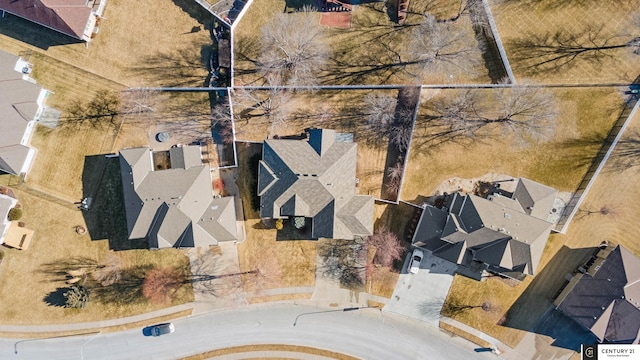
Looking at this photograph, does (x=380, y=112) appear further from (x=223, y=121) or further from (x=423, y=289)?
(x=423, y=289)

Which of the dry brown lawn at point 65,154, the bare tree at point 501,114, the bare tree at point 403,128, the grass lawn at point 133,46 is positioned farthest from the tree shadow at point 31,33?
the bare tree at point 501,114

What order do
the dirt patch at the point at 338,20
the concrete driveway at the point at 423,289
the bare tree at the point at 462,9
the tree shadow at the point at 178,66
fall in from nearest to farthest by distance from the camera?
the bare tree at the point at 462,9 → the dirt patch at the point at 338,20 → the tree shadow at the point at 178,66 → the concrete driveway at the point at 423,289

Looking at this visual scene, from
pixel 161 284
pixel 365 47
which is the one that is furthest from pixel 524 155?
pixel 161 284

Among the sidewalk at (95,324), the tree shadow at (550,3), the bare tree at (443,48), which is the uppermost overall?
the tree shadow at (550,3)

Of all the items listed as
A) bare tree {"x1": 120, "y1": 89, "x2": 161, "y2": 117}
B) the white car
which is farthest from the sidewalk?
the white car

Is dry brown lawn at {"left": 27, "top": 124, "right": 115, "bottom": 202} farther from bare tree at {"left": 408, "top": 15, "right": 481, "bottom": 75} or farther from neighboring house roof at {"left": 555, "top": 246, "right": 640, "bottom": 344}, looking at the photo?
neighboring house roof at {"left": 555, "top": 246, "right": 640, "bottom": 344}

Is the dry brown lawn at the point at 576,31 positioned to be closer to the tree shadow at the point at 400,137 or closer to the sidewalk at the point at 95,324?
the tree shadow at the point at 400,137

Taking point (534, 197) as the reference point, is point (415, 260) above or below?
below
